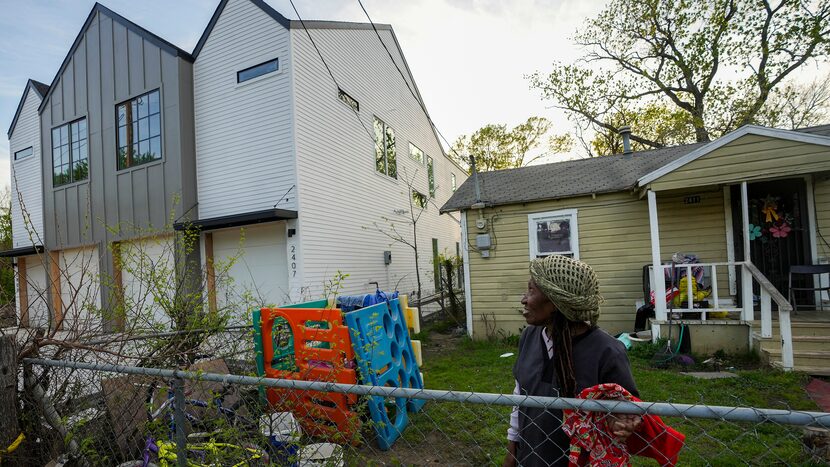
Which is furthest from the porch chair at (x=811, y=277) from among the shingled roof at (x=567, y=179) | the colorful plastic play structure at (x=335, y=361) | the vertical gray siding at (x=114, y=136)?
the vertical gray siding at (x=114, y=136)

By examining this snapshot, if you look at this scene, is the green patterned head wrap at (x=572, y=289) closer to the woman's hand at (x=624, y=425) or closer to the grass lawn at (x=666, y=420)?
the woman's hand at (x=624, y=425)

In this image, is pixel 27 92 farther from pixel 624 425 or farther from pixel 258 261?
pixel 624 425

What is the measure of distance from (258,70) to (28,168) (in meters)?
10.3

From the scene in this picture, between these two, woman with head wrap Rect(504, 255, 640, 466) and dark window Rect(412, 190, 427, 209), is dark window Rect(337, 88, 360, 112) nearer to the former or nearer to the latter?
dark window Rect(412, 190, 427, 209)

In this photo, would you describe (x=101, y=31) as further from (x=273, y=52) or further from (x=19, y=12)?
(x=273, y=52)

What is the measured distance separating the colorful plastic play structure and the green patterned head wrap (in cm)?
220

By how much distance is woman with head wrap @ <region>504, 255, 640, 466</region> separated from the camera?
1457mm

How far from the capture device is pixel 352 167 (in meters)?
10.8

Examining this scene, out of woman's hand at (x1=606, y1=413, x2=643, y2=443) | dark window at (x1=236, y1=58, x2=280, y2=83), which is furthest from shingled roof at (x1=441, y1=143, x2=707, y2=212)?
woman's hand at (x1=606, y1=413, x2=643, y2=443)

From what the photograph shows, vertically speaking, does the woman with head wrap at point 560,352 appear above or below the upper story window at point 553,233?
below

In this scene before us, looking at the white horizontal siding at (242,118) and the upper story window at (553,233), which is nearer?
the upper story window at (553,233)

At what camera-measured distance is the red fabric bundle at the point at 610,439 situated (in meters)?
1.25

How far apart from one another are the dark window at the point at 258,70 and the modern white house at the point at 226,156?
3 centimetres

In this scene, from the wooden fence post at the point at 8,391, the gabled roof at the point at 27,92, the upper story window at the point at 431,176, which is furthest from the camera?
the upper story window at the point at 431,176
